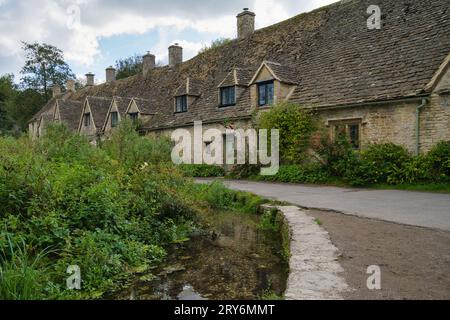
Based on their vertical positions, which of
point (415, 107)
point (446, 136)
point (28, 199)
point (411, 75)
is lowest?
point (28, 199)

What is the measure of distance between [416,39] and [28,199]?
612 inches

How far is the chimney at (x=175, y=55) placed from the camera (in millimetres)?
32062

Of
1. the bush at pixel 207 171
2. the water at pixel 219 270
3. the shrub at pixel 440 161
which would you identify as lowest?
the water at pixel 219 270

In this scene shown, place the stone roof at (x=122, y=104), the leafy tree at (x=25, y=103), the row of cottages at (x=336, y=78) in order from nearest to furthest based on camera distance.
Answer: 1. the row of cottages at (x=336, y=78)
2. the stone roof at (x=122, y=104)
3. the leafy tree at (x=25, y=103)

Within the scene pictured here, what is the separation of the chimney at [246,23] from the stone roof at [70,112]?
1819 centimetres

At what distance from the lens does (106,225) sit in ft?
21.7

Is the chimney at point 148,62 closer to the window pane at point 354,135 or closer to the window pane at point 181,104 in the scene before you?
the window pane at point 181,104

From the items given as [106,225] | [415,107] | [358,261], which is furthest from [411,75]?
[106,225]

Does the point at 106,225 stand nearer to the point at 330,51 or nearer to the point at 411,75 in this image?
the point at 411,75

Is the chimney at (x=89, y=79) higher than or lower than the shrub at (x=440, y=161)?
higher

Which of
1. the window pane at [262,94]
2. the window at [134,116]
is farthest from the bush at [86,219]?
the window at [134,116]

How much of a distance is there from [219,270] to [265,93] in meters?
14.7

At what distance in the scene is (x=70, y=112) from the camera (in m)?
37.0

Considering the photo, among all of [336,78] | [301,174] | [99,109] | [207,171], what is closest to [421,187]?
[301,174]
